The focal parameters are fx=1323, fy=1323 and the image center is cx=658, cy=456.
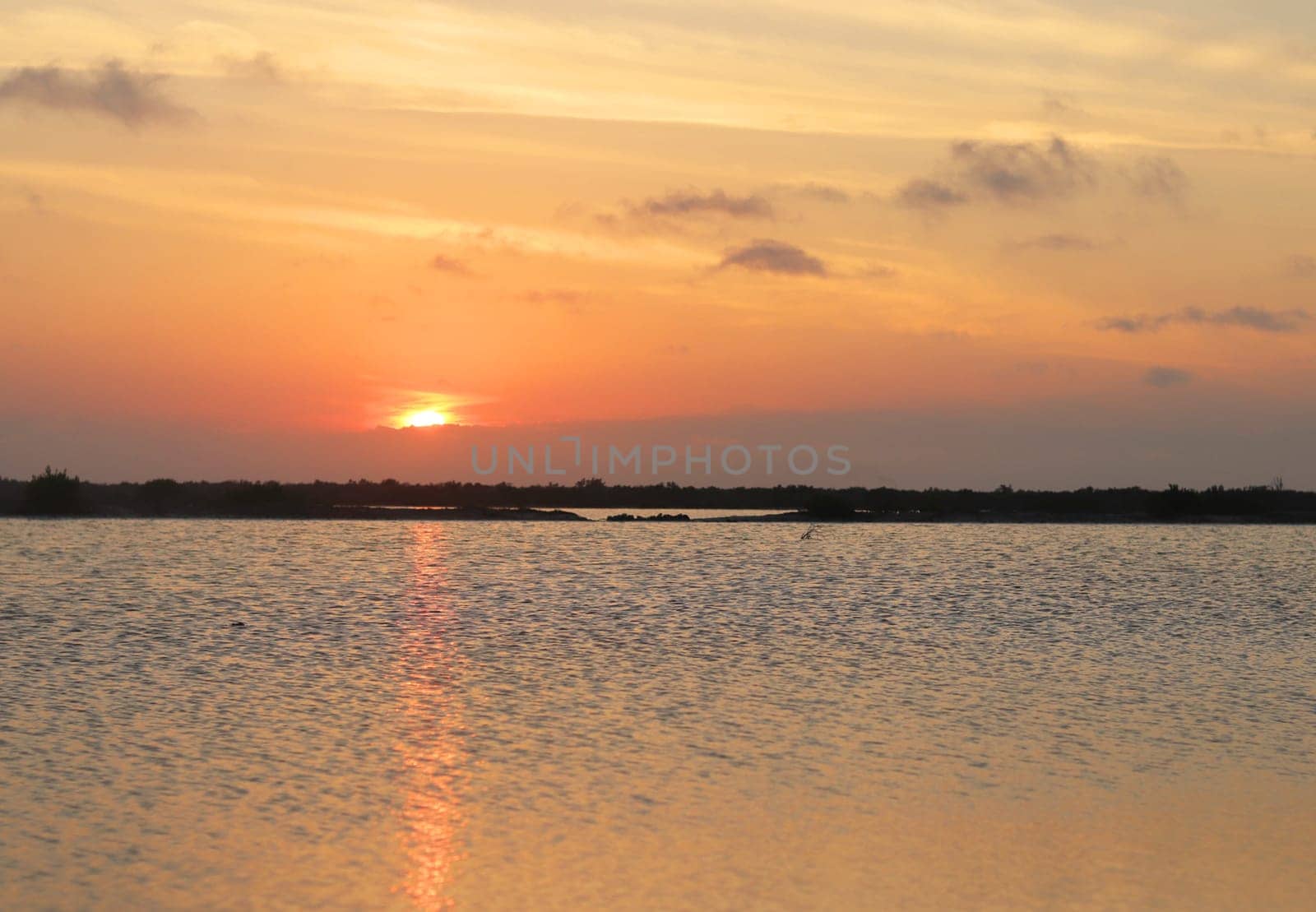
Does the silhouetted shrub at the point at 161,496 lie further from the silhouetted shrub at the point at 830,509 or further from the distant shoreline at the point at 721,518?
the silhouetted shrub at the point at 830,509

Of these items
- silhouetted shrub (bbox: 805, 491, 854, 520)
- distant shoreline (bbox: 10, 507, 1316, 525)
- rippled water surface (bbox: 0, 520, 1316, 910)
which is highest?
silhouetted shrub (bbox: 805, 491, 854, 520)

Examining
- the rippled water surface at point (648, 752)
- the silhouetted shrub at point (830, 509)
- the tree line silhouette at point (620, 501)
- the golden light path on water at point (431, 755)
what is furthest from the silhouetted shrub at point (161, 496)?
the golden light path on water at point (431, 755)

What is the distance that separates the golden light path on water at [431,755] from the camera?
12984 millimetres

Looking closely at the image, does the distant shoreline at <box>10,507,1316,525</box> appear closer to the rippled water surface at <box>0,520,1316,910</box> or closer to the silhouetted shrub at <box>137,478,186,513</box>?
the silhouetted shrub at <box>137,478,186,513</box>

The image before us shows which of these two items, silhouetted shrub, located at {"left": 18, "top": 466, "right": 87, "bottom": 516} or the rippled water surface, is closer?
the rippled water surface

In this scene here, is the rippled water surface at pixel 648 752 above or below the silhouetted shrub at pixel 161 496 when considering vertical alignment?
below

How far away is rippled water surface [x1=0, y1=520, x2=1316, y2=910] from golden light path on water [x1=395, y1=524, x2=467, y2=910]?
0.07 m

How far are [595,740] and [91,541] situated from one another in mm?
64679

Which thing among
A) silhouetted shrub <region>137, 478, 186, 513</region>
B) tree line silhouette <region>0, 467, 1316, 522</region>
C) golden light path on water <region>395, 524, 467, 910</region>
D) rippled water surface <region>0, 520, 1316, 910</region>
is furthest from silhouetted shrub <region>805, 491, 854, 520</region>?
golden light path on water <region>395, 524, 467, 910</region>

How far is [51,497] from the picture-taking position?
377 feet

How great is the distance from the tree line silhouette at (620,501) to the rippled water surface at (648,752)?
7954 cm

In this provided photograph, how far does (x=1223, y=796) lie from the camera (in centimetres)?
1659

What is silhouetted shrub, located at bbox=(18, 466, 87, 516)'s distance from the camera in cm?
11469

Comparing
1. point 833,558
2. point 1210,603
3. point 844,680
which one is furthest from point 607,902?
point 833,558
